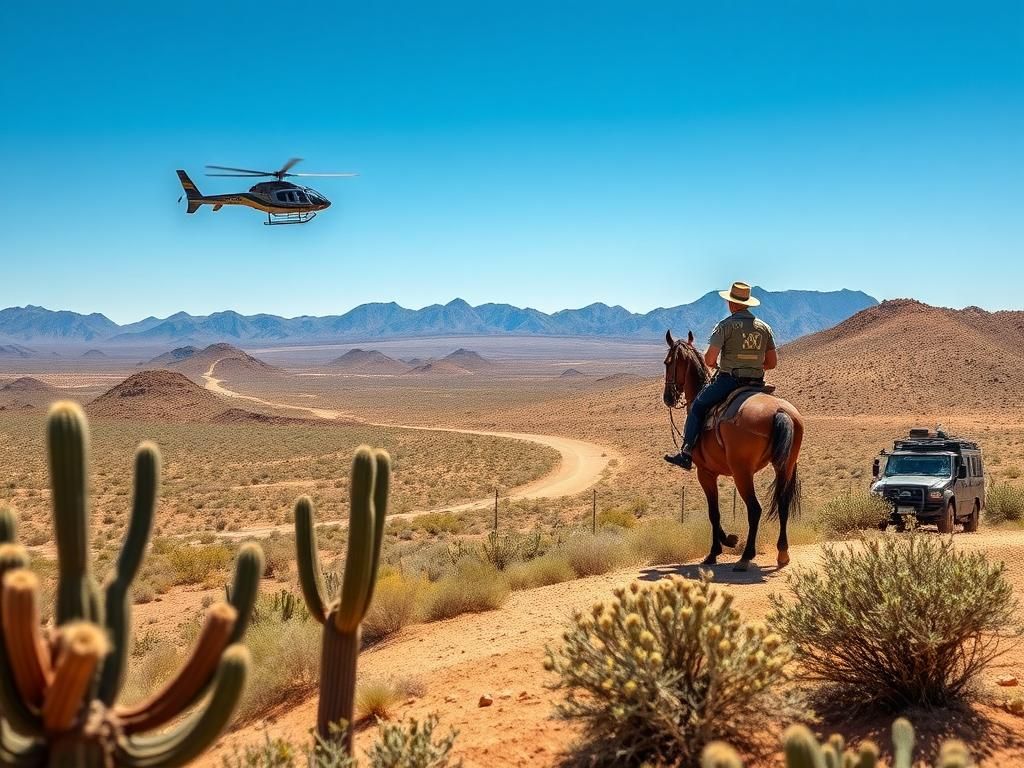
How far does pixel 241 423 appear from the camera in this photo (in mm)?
73250

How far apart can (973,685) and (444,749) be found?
12.7 ft

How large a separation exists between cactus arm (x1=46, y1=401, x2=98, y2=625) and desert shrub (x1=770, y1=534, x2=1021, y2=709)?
4.86 m

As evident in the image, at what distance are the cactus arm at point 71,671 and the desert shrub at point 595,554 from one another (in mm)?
9761

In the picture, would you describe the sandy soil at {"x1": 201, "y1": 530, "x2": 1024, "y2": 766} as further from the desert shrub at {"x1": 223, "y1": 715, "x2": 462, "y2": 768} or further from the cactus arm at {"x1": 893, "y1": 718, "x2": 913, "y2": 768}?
the cactus arm at {"x1": 893, "y1": 718, "x2": 913, "y2": 768}

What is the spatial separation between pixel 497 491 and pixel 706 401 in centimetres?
1674

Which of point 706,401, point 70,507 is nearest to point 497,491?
point 706,401

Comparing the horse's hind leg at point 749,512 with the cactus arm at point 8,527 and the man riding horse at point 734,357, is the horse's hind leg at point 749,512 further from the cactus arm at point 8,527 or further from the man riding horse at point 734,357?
the cactus arm at point 8,527

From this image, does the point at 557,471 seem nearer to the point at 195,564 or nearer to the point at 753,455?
the point at 195,564

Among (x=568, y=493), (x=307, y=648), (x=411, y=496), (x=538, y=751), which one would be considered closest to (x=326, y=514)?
(x=411, y=496)

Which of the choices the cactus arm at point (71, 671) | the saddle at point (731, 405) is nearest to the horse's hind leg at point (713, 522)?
the saddle at point (731, 405)

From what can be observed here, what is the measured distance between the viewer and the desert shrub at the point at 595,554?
1253 cm

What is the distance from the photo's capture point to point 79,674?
2.88m

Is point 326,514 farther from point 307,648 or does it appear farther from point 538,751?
point 538,751

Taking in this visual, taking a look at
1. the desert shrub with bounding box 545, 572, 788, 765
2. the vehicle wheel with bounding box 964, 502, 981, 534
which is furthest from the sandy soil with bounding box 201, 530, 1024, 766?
the vehicle wheel with bounding box 964, 502, 981, 534
